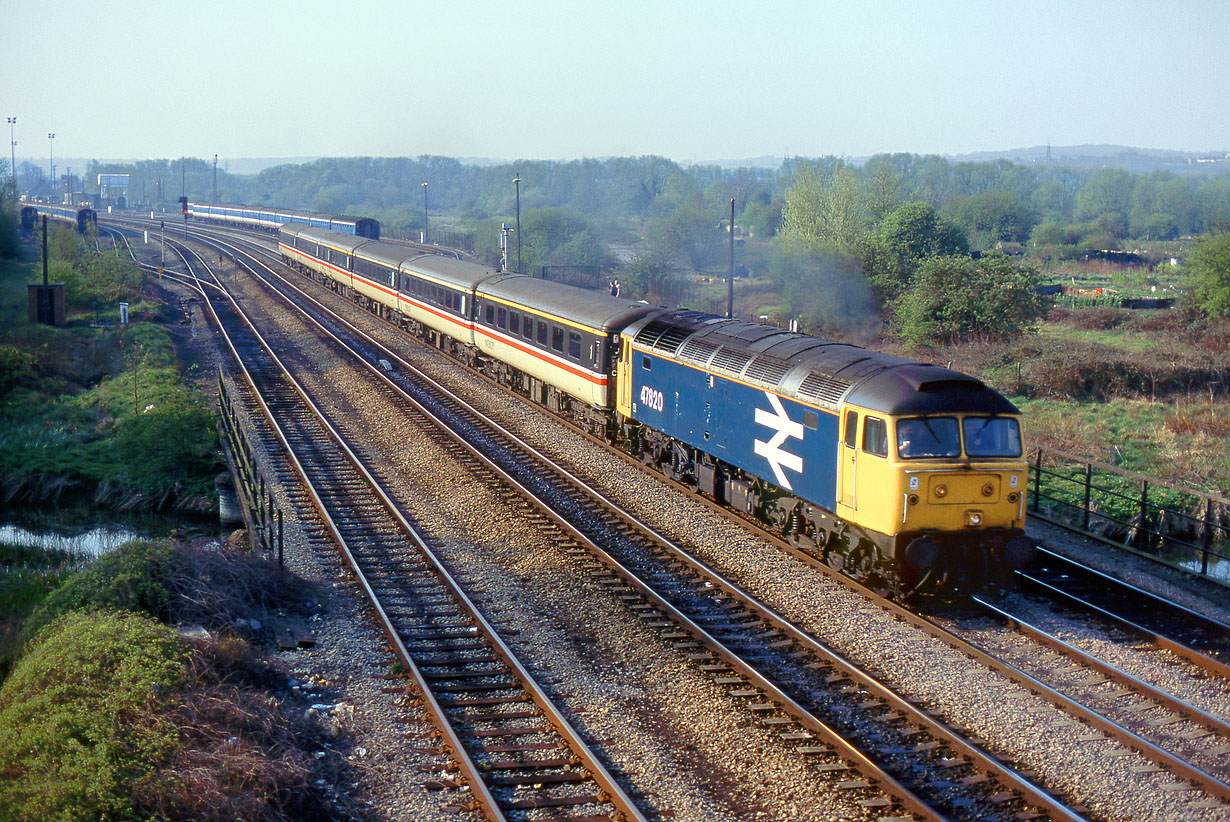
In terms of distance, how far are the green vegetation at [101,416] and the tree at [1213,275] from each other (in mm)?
34668

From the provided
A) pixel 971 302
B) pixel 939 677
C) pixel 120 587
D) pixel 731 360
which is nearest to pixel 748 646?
pixel 939 677

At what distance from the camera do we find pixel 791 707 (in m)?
10.0

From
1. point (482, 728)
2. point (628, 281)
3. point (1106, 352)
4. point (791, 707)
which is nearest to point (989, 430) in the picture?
point (791, 707)

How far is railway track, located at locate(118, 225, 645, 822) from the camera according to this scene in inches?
343

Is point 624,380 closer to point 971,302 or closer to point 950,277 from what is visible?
point 971,302

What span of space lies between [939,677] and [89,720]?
8124mm

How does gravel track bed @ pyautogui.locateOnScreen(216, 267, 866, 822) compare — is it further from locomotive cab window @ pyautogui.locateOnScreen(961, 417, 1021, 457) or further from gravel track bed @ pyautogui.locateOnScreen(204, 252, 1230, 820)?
locomotive cab window @ pyautogui.locateOnScreen(961, 417, 1021, 457)

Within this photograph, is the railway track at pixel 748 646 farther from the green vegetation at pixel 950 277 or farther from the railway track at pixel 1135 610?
the green vegetation at pixel 950 277

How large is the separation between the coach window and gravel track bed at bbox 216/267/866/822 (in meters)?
3.48

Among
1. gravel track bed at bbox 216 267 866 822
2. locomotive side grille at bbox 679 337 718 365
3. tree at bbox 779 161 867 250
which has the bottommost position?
gravel track bed at bbox 216 267 866 822

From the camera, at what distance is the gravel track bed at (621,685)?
868 centimetres

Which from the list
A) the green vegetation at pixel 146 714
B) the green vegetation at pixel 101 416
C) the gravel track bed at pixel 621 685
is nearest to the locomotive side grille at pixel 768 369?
the gravel track bed at pixel 621 685

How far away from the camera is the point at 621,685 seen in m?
10.9

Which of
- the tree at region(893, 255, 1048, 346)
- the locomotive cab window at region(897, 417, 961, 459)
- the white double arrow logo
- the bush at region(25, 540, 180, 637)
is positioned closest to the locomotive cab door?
the white double arrow logo
